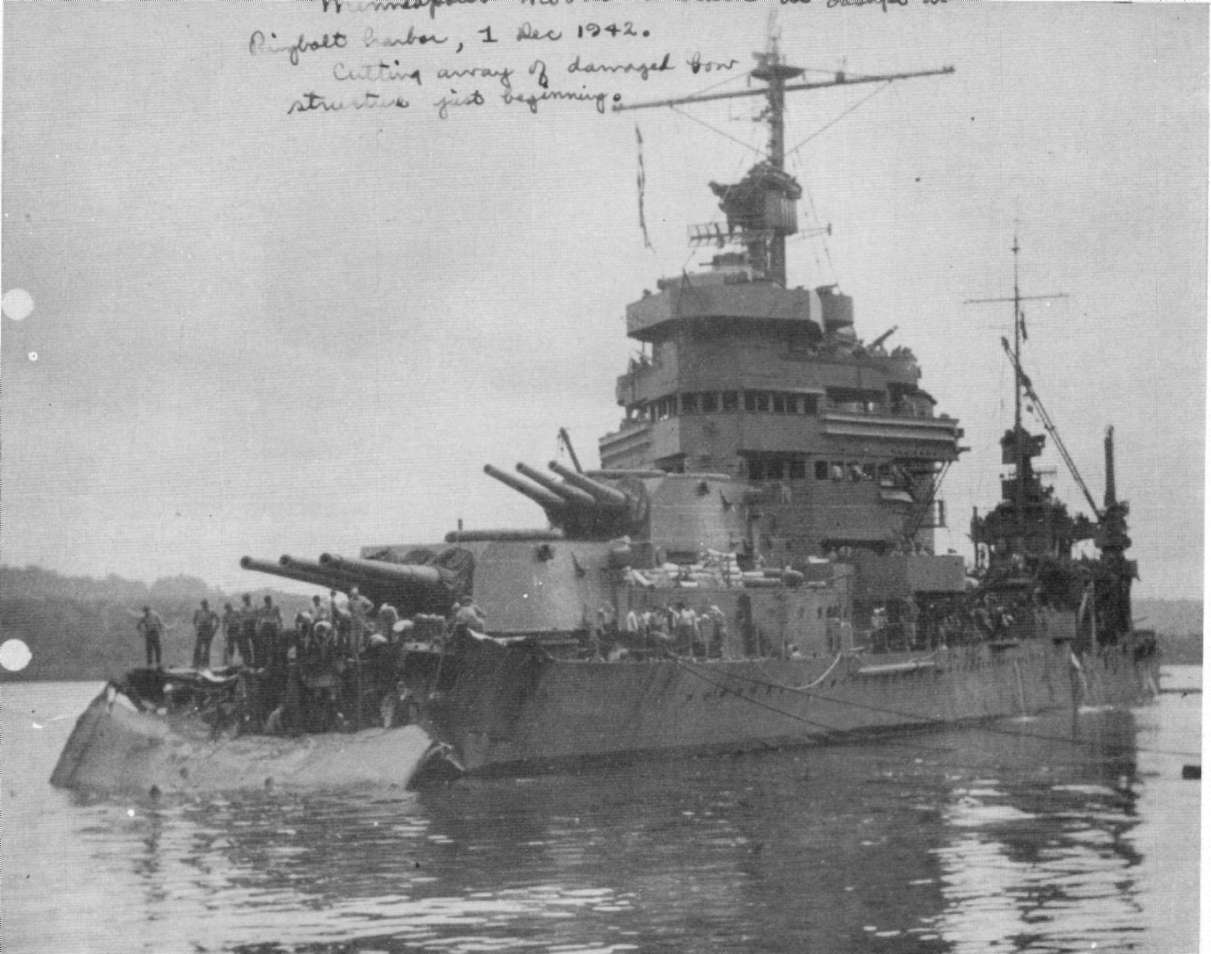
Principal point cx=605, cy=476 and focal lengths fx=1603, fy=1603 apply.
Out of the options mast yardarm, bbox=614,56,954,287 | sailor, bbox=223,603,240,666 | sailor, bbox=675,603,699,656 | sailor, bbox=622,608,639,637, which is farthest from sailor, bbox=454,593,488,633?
mast yardarm, bbox=614,56,954,287

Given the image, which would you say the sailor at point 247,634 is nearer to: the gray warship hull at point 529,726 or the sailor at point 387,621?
the gray warship hull at point 529,726

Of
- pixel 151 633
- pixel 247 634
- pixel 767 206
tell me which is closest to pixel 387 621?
pixel 247 634

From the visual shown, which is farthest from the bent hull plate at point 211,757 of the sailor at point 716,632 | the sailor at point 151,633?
the sailor at point 716,632

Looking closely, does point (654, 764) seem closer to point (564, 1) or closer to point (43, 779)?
point (43, 779)

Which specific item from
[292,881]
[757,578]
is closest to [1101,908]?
[292,881]

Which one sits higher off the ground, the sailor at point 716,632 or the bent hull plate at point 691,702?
the sailor at point 716,632

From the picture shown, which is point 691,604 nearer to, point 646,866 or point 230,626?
point 230,626
